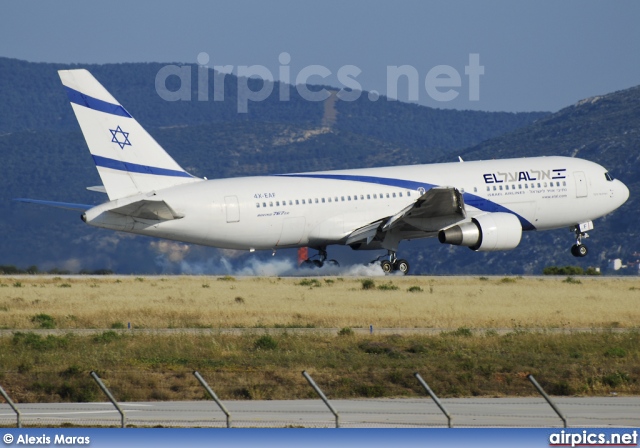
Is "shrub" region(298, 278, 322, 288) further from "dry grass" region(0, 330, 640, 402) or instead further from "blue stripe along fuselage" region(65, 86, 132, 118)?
"dry grass" region(0, 330, 640, 402)

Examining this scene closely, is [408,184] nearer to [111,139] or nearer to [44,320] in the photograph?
[111,139]

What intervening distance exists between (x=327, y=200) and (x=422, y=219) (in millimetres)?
4205

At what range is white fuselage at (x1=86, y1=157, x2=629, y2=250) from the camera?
160 feet

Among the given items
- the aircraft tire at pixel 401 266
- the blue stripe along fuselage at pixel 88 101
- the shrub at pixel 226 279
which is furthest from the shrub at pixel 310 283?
the blue stripe along fuselage at pixel 88 101

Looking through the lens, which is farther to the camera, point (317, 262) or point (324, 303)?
point (317, 262)

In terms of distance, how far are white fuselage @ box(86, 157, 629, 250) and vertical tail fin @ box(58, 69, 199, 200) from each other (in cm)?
94

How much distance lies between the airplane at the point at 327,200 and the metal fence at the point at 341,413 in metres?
→ 23.6

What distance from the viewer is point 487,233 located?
171 ft

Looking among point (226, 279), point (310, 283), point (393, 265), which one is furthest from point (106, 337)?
point (226, 279)

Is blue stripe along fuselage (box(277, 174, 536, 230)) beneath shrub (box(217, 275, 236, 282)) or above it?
above

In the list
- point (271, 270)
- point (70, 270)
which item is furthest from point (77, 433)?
point (70, 270)

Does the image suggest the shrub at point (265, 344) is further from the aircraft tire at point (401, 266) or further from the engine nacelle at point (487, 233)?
the aircraft tire at point (401, 266)

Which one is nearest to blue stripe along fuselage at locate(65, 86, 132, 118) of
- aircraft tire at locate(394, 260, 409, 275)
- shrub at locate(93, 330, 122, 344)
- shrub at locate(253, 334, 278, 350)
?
aircraft tire at locate(394, 260, 409, 275)

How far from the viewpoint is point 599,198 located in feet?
185
